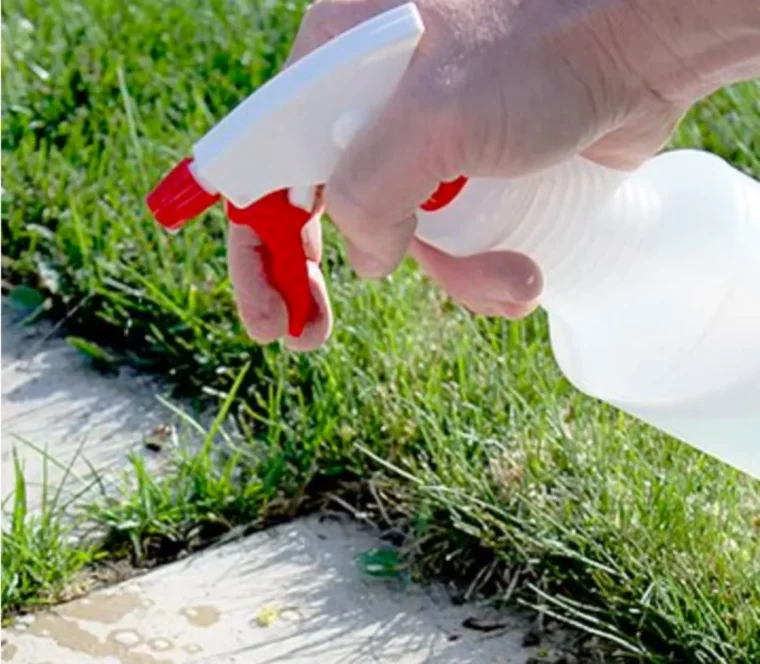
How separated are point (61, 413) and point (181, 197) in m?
1.20

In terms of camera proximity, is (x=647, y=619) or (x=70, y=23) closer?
(x=647, y=619)

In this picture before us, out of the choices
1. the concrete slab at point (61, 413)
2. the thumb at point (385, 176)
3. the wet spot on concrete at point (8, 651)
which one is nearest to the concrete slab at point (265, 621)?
the wet spot on concrete at point (8, 651)

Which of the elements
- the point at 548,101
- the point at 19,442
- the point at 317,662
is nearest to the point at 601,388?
the point at 548,101

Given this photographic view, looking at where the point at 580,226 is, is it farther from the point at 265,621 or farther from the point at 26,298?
the point at 26,298

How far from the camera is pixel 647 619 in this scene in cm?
197

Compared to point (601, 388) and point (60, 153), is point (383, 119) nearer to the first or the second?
point (601, 388)

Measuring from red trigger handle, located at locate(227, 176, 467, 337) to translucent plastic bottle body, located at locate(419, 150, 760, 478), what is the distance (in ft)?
0.57

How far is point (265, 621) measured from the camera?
2.09m

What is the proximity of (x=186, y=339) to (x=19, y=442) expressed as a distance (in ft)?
0.94

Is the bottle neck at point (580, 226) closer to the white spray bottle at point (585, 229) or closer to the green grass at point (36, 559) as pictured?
the white spray bottle at point (585, 229)

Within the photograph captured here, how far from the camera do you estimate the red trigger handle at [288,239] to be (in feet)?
4.58

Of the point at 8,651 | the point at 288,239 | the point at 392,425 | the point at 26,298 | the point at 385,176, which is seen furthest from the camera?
the point at 26,298

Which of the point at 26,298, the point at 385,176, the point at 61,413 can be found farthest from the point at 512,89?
the point at 26,298

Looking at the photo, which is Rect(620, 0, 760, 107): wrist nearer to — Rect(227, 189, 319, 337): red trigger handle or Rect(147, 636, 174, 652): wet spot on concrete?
Rect(227, 189, 319, 337): red trigger handle
